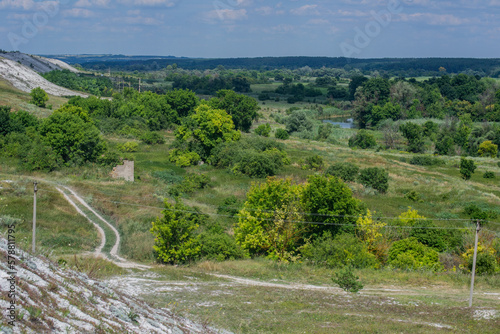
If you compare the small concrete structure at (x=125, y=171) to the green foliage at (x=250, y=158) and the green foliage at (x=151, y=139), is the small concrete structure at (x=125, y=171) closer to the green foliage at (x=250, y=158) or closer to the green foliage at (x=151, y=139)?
the green foliage at (x=250, y=158)

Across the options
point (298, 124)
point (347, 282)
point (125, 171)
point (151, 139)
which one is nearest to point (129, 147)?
point (151, 139)

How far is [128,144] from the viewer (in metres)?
54.0

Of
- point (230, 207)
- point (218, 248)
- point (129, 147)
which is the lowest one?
point (230, 207)

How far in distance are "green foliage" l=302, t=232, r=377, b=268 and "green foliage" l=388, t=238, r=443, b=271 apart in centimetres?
126

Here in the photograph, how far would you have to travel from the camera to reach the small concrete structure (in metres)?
38.1

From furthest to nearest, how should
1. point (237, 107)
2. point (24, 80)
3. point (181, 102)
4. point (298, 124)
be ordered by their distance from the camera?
point (24, 80) < point (298, 124) < point (181, 102) < point (237, 107)

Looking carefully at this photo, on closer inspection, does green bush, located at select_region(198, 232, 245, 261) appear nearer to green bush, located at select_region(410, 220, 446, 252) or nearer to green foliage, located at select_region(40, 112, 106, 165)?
green bush, located at select_region(410, 220, 446, 252)

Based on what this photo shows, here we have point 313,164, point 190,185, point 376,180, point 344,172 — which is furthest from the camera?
point 313,164

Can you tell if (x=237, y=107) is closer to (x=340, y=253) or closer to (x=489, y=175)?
(x=489, y=175)

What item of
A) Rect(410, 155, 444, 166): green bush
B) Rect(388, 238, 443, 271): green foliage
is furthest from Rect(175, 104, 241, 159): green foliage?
Rect(388, 238, 443, 271): green foliage

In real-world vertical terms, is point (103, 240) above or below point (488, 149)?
below

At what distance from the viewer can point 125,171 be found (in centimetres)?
3831

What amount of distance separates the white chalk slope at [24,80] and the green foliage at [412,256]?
3159 inches

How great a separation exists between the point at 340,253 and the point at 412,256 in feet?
11.3
